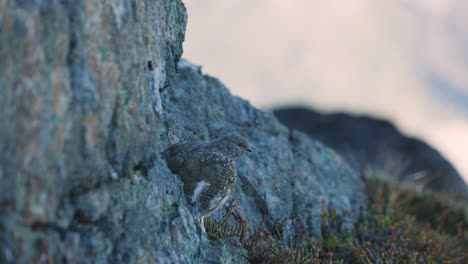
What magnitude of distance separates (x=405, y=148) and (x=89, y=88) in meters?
24.9

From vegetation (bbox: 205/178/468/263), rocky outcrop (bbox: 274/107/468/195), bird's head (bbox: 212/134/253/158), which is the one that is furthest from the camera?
rocky outcrop (bbox: 274/107/468/195)

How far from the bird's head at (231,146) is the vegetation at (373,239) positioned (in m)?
0.69

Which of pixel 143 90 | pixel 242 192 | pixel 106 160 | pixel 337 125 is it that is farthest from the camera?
pixel 337 125

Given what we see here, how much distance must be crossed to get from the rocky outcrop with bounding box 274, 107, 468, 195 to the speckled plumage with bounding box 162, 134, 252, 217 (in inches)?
663

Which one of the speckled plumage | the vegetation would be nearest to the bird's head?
the speckled plumage

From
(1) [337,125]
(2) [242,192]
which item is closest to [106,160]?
(2) [242,192]

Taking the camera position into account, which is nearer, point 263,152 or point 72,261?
point 72,261

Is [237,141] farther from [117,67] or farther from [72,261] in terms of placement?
[72,261]

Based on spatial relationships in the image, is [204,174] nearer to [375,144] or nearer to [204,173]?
[204,173]

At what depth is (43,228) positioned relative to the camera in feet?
13.5

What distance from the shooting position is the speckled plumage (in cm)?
590

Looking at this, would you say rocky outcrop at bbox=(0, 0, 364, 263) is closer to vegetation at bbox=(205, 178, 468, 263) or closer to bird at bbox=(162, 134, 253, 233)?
bird at bbox=(162, 134, 253, 233)

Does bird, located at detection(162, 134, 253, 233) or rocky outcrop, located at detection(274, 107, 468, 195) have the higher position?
rocky outcrop, located at detection(274, 107, 468, 195)

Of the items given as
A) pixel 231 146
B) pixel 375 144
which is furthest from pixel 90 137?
pixel 375 144
